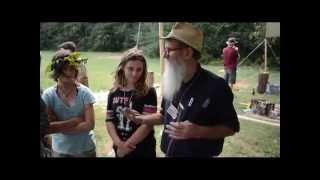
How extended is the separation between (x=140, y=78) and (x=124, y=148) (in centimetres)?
53

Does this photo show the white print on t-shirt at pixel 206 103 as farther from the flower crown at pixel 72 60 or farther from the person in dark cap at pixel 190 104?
the flower crown at pixel 72 60

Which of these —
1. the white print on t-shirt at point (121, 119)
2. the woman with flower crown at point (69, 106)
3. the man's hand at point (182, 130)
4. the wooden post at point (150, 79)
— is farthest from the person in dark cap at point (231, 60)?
the woman with flower crown at point (69, 106)

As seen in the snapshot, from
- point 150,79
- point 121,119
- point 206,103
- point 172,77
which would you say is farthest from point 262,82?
point 121,119

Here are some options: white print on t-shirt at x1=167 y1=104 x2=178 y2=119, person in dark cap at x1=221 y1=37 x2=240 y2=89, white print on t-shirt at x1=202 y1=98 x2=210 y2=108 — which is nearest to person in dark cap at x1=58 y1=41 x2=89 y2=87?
white print on t-shirt at x1=167 y1=104 x2=178 y2=119

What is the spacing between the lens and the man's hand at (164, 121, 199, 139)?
3.28 meters

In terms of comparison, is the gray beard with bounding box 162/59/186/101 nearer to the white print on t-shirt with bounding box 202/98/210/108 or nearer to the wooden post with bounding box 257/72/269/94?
the white print on t-shirt with bounding box 202/98/210/108

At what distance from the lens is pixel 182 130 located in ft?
10.8

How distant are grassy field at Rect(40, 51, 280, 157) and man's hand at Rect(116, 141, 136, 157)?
80mm

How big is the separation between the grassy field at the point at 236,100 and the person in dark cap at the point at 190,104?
6 cm

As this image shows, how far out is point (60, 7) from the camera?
343cm
